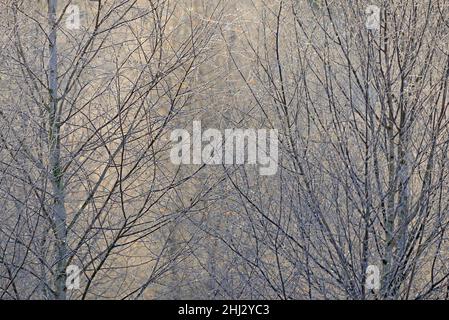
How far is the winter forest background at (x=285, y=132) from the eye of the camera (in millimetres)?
4883

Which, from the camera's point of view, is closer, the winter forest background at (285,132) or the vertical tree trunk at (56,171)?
the winter forest background at (285,132)

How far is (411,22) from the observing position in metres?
4.91

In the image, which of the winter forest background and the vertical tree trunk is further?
the vertical tree trunk

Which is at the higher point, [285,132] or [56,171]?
[285,132]

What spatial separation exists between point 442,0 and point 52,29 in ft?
9.19

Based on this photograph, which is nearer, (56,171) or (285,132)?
(285,132)

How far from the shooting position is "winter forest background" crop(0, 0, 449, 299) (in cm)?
488

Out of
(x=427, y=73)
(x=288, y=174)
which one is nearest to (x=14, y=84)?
(x=288, y=174)

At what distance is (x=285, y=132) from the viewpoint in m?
5.10

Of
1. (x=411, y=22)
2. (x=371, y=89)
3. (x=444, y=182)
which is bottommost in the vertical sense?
(x=444, y=182)

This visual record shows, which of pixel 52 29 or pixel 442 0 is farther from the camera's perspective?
pixel 52 29
